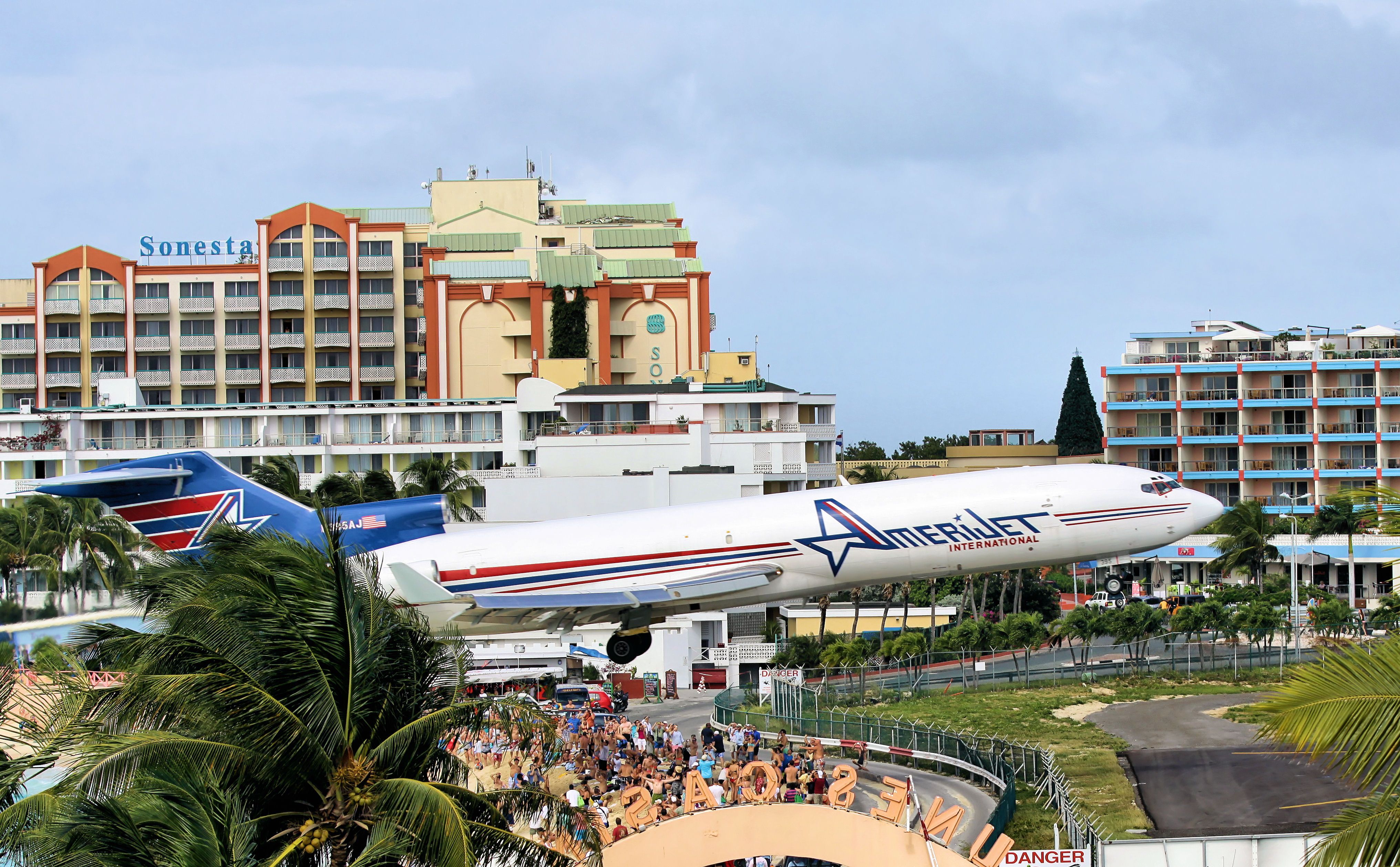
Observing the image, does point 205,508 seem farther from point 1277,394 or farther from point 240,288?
point 1277,394

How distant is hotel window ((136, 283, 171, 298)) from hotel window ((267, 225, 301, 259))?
37.2ft

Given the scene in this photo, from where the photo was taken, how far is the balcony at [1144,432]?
418ft

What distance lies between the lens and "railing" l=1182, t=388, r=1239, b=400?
125625 mm

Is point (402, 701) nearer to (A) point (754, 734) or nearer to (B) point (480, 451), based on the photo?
(A) point (754, 734)

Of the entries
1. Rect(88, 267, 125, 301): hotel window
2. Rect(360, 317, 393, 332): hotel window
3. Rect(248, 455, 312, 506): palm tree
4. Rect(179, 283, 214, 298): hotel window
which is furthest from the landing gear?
Rect(88, 267, 125, 301): hotel window

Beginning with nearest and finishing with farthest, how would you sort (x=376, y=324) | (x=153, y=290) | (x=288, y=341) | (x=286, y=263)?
(x=286, y=263) < (x=153, y=290) < (x=288, y=341) < (x=376, y=324)

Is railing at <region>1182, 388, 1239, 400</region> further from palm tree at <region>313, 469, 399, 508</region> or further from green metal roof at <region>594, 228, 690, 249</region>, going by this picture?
palm tree at <region>313, 469, 399, 508</region>

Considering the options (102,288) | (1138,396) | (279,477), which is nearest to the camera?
(279,477)

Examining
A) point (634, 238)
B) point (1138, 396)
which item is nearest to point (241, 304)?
point (634, 238)

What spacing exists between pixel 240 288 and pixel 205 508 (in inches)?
3795

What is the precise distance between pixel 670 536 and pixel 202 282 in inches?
4270

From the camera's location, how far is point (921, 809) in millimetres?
38281

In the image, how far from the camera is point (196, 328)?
141 meters

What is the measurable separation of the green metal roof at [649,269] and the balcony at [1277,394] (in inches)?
2193
